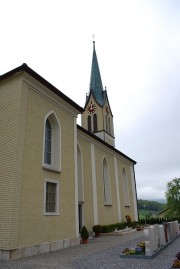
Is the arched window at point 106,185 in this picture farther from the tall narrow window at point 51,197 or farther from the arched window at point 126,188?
the tall narrow window at point 51,197

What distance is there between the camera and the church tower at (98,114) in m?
36.3

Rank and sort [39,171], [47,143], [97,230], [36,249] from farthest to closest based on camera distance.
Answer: [97,230]
[47,143]
[39,171]
[36,249]

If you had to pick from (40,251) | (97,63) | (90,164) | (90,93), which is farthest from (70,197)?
(97,63)

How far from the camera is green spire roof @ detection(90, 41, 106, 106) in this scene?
1559 inches

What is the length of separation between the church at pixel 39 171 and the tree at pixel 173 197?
125 feet

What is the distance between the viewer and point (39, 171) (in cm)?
1180

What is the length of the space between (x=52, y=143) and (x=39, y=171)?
2531 mm

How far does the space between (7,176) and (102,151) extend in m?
12.7

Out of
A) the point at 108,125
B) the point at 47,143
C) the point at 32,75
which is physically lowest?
the point at 47,143

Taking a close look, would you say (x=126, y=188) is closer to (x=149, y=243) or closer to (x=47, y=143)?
(x=47, y=143)

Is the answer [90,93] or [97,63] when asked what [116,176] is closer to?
[90,93]

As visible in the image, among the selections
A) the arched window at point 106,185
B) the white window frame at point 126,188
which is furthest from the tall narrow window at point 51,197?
the white window frame at point 126,188

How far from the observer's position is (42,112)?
42.7 ft

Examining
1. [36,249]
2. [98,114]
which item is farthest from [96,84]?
[36,249]
